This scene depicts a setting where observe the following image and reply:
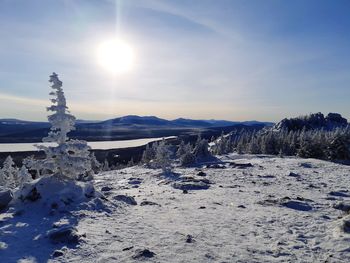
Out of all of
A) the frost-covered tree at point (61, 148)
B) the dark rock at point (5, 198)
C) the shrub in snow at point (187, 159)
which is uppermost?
the frost-covered tree at point (61, 148)

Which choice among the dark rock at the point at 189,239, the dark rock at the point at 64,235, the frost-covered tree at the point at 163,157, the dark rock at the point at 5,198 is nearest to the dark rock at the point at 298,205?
the dark rock at the point at 189,239

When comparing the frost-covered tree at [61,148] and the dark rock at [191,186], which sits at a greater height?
the frost-covered tree at [61,148]

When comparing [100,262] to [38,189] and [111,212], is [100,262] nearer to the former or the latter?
[111,212]

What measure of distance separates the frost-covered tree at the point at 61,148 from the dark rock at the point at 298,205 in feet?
43.6

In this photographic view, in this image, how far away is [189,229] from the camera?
1775 cm

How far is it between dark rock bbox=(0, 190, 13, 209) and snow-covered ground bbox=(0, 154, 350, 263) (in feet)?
4.98

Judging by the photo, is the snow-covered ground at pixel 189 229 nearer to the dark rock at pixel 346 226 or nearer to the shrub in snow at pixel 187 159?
the dark rock at pixel 346 226

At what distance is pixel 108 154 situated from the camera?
Answer: 16825 centimetres

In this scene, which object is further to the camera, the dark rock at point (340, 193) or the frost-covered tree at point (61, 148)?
the dark rock at point (340, 193)

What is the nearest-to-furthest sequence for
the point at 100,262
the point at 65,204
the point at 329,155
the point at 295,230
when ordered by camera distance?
the point at 100,262 < the point at 295,230 < the point at 65,204 < the point at 329,155

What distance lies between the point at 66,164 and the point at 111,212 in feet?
15.1

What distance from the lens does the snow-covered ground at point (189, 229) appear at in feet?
46.3

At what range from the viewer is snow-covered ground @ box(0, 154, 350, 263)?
46.3ft

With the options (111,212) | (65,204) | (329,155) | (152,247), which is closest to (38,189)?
(65,204)
